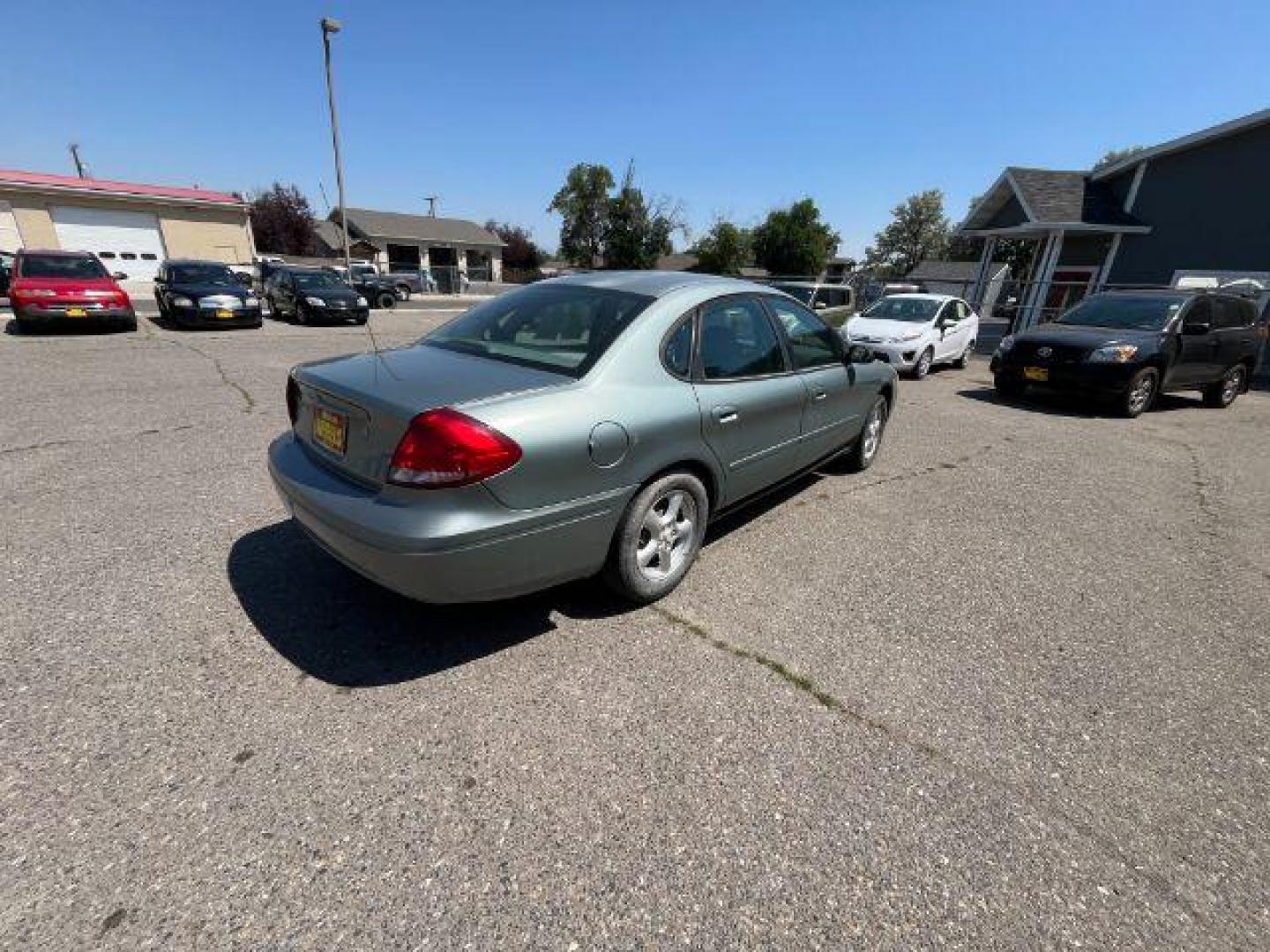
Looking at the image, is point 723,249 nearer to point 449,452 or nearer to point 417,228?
point 417,228

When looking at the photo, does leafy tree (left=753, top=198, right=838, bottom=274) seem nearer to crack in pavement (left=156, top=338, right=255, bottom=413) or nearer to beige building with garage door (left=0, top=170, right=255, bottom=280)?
beige building with garage door (left=0, top=170, right=255, bottom=280)

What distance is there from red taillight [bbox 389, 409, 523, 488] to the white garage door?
33.1 metres

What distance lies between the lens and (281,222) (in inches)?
2015

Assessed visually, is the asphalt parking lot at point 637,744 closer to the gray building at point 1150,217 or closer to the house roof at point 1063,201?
the gray building at point 1150,217

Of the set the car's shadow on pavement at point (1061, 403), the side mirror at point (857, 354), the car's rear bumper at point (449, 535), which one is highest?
the side mirror at point (857, 354)

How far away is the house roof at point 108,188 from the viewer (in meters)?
24.2

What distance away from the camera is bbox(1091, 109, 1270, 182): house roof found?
13.9 meters

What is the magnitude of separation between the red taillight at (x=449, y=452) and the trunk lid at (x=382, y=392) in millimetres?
64

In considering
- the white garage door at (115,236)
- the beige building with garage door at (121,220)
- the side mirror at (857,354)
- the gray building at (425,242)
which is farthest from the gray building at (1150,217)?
the gray building at (425,242)

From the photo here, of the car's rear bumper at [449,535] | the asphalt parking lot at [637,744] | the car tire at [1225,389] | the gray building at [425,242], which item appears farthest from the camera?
the gray building at [425,242]

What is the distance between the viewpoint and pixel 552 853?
179 cm

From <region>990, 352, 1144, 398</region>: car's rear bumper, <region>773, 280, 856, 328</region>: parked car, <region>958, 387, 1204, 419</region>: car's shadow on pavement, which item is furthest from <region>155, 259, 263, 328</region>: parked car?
<region>990, 352, 1144, 398</region>: car's rear bumper

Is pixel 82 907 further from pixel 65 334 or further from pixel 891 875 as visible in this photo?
pixel 65 334

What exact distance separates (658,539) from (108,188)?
34.7 m
